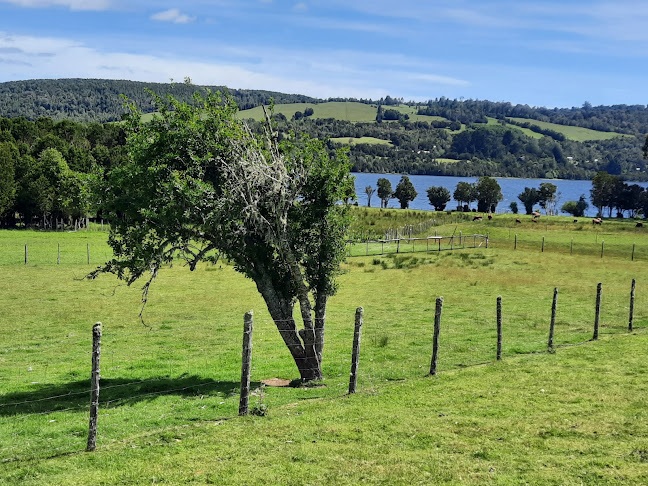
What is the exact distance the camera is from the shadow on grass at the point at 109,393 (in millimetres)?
15219

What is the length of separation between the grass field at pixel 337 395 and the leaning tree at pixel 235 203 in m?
2.94

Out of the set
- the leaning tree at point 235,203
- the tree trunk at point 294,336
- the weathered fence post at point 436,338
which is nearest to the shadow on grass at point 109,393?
the tree trunk at point 294,336

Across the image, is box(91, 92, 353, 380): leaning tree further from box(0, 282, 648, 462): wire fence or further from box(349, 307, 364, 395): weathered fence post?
box(349, 307, 364, 395): weathered fence post

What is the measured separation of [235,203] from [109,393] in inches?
256

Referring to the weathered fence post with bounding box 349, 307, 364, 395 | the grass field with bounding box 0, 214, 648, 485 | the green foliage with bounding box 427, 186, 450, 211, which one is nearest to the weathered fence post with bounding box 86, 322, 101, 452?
the grass field with bounding box 0, 214, 648, 485

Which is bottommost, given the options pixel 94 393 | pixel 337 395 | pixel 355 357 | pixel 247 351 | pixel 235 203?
pixel 337 395

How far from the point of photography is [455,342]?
896 inches

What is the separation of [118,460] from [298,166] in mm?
10197

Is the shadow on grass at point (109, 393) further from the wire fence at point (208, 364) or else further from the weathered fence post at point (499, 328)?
the weathered fence post at point (499, 328)

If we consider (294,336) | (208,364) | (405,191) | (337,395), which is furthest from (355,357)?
(405,191)

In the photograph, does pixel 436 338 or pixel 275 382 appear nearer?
pixel 436 338

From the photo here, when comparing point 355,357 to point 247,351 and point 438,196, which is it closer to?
point 247,351

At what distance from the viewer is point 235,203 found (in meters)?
16.6

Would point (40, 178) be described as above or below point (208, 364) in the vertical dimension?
above
